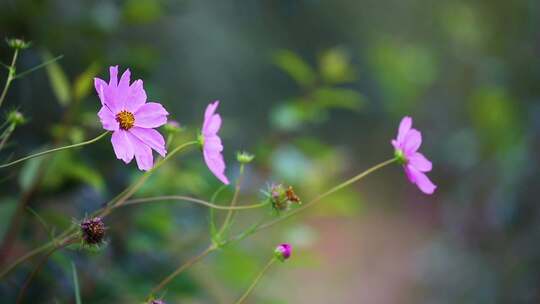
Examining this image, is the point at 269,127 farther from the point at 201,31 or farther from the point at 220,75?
the point at 201,31

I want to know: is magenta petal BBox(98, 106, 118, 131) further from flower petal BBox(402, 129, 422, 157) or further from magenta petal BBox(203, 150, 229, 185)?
flower petal BBox(402, 129, 422, 157)

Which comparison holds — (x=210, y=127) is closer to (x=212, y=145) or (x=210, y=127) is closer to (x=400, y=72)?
(x=212, y=145)

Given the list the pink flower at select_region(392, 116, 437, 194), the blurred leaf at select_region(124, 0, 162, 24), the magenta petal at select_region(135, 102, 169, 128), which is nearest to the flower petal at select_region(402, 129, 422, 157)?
the pink flower at select_region(392, 116, 437, 194)

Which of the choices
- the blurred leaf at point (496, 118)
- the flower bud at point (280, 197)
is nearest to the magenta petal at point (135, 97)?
the flower bud at point (280, 197)

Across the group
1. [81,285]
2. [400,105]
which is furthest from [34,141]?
[400,105]

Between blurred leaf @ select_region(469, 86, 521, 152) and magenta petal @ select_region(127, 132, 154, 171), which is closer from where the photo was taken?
magenta petal @ select_region(127, 132, 154, 171)

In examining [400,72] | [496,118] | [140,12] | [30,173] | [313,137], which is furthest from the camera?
[313,137]

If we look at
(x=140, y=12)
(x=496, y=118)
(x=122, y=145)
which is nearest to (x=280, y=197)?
(x=122, y=145)
